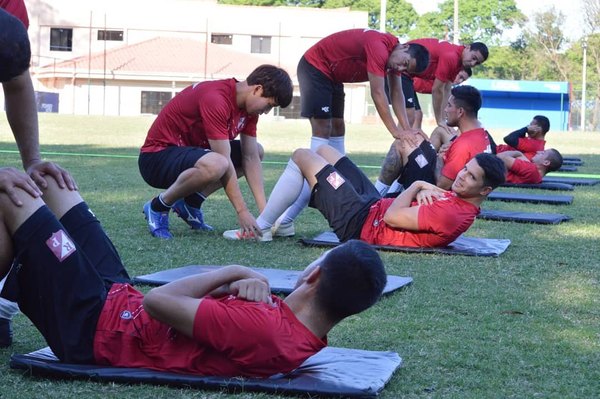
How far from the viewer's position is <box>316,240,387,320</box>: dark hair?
3.11m

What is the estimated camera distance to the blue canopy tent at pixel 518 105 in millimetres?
47344

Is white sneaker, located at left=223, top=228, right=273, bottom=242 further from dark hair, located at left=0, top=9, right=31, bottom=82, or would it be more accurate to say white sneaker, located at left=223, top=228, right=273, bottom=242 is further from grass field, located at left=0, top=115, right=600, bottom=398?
dark hair, located at left=0, top=9, right=31, bottom=82

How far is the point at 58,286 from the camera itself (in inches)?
128

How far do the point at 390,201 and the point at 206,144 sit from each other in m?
1.59

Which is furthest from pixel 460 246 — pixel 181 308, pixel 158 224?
pixel 181 308

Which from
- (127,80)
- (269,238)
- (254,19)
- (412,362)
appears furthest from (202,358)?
(254,19)

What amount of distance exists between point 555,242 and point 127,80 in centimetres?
4496

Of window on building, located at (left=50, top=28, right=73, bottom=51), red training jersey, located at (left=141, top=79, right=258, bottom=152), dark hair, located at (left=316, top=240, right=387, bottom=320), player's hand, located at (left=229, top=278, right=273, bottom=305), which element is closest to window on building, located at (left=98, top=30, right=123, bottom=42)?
window on building, located at (left=50, top=28, right=73, bottom=51)

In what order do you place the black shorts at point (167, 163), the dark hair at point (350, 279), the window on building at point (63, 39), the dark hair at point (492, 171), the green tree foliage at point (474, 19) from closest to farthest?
1. the dark hair at point (350, 279)
2. the dark hair at point (492, 171)
3. the black shorts at point (167, 163)
4. the window on building at point (63, 39)
5. the green tree foliage at point (474, 19)

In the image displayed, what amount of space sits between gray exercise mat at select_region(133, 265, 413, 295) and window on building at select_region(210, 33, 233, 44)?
178ft

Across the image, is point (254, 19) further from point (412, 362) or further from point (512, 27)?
point (412, 362)

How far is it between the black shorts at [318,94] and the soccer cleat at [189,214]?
1.78m

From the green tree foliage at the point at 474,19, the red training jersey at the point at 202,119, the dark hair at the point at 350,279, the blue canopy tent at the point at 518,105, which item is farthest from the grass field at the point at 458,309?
the green tree foliage at the point at 474,19

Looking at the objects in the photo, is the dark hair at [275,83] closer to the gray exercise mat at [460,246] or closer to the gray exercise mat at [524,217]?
the gray exercise mat at [460,246]
